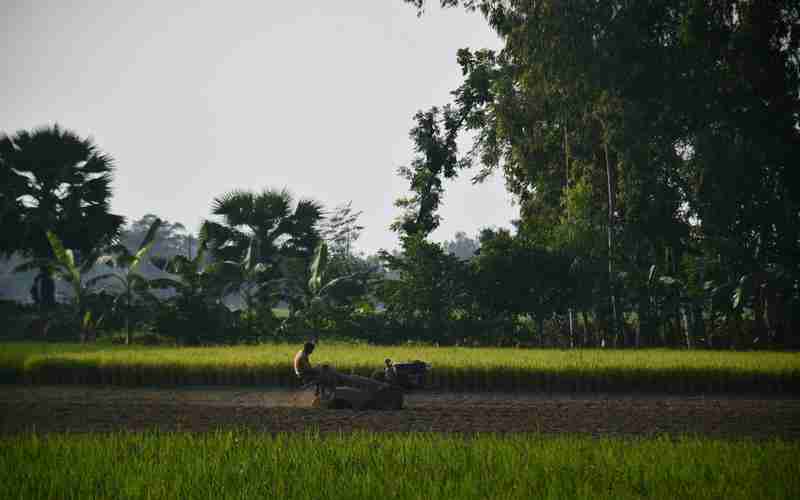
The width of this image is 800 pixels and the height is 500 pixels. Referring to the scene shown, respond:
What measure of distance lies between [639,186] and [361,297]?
1100 centimetres

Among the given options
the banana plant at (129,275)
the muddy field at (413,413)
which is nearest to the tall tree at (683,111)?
the muddy field at (413,413)

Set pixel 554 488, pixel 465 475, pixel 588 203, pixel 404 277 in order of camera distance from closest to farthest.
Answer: pixel 554 488
pixel 465 475
pixel 588 203
pixel 404 277

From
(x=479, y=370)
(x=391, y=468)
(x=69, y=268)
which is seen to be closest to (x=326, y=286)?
(x=69, y=268)

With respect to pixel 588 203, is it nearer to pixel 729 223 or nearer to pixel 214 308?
pixel 729 223

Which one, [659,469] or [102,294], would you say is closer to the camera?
[659,469]

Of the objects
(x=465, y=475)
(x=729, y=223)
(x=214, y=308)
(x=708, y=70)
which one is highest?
(x=708, y=70)

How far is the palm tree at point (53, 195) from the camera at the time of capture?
3020 cm

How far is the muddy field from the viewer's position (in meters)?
11.9

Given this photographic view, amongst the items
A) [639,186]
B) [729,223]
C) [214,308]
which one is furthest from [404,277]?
[729,223]

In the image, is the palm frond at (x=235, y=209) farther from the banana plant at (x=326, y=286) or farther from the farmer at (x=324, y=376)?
the farmer at (x=324, y=376)

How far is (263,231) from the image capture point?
30828 millimetres

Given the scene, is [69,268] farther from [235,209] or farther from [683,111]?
[683,111]

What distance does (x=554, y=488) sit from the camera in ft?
22.9

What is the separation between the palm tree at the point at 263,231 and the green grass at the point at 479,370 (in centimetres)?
972
